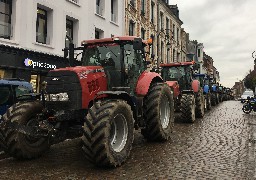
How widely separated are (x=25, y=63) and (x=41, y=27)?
8.65 feet

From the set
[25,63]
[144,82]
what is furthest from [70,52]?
[25,63]

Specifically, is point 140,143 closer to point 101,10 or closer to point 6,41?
point 6,41

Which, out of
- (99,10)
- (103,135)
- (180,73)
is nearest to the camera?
(103,135)

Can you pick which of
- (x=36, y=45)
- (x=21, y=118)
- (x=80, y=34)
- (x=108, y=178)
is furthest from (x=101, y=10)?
(x=108, y=178)

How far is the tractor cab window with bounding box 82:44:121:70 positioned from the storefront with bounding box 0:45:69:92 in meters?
5.25

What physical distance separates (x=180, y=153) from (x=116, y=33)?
16.9 m

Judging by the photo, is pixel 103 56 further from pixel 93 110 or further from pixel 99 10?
pixel 99 10

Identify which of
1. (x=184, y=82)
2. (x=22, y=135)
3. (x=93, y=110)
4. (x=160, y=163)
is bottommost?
(x=160, y=163)

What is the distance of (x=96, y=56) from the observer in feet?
23.1

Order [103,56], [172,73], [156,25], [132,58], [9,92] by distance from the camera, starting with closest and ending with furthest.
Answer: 1. [103,56]
2. [132,58]
3. [9,92]
4. [172,73]
5. [156,25]

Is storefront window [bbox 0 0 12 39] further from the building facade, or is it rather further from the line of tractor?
the building facade

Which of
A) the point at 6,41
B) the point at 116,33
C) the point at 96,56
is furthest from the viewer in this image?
the point at 116,33

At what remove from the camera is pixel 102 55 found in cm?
697

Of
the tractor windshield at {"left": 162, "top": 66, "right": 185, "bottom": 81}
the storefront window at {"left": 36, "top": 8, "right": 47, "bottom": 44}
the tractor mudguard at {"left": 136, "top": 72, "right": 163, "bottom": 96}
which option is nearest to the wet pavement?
the tractor mudguard at {"left": 136, "top": 72, "right": 163, "bottom": 96}
